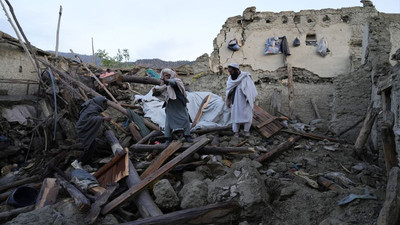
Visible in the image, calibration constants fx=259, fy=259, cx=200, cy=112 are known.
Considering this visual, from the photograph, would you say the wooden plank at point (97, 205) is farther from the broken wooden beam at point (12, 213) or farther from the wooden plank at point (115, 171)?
the broken wooden beam at point (12, 213)

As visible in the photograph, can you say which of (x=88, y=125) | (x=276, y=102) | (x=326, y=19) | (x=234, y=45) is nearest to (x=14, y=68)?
(x=88, y=125)

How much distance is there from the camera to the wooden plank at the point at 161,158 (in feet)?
13.1

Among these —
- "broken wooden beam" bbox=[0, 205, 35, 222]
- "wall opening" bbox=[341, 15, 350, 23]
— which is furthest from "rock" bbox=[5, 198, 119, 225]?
"wall opening" bbox=[341, 15, 350, 23]

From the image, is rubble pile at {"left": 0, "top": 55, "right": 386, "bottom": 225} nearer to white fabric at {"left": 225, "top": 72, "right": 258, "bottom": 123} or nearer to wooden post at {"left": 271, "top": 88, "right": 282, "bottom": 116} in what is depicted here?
white fabric at {"left": 225, "top": 72, "right": 258, "bottom": 123}

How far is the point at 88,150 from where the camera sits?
480cm

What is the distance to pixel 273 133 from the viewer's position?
5949 millimetres

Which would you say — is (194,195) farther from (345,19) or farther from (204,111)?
(345,19)

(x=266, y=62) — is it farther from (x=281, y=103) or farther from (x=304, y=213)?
(x=304, y=213)

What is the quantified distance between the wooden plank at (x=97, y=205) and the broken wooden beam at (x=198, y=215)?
48cm

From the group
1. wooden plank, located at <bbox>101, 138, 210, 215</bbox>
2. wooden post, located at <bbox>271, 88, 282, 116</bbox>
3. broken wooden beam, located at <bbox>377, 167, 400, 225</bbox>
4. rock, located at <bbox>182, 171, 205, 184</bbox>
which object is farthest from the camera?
wooden post, located at <bbox>271, 88, 282, 116</bbox>

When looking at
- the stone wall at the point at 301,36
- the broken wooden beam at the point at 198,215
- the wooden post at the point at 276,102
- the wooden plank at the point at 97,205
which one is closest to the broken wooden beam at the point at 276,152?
the broken wooden beam at the point at 198,215

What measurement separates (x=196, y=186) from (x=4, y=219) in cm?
229

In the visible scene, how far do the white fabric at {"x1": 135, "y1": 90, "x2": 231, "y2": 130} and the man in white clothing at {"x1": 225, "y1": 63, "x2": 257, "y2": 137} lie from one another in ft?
2.62

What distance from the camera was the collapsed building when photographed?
3113mm
